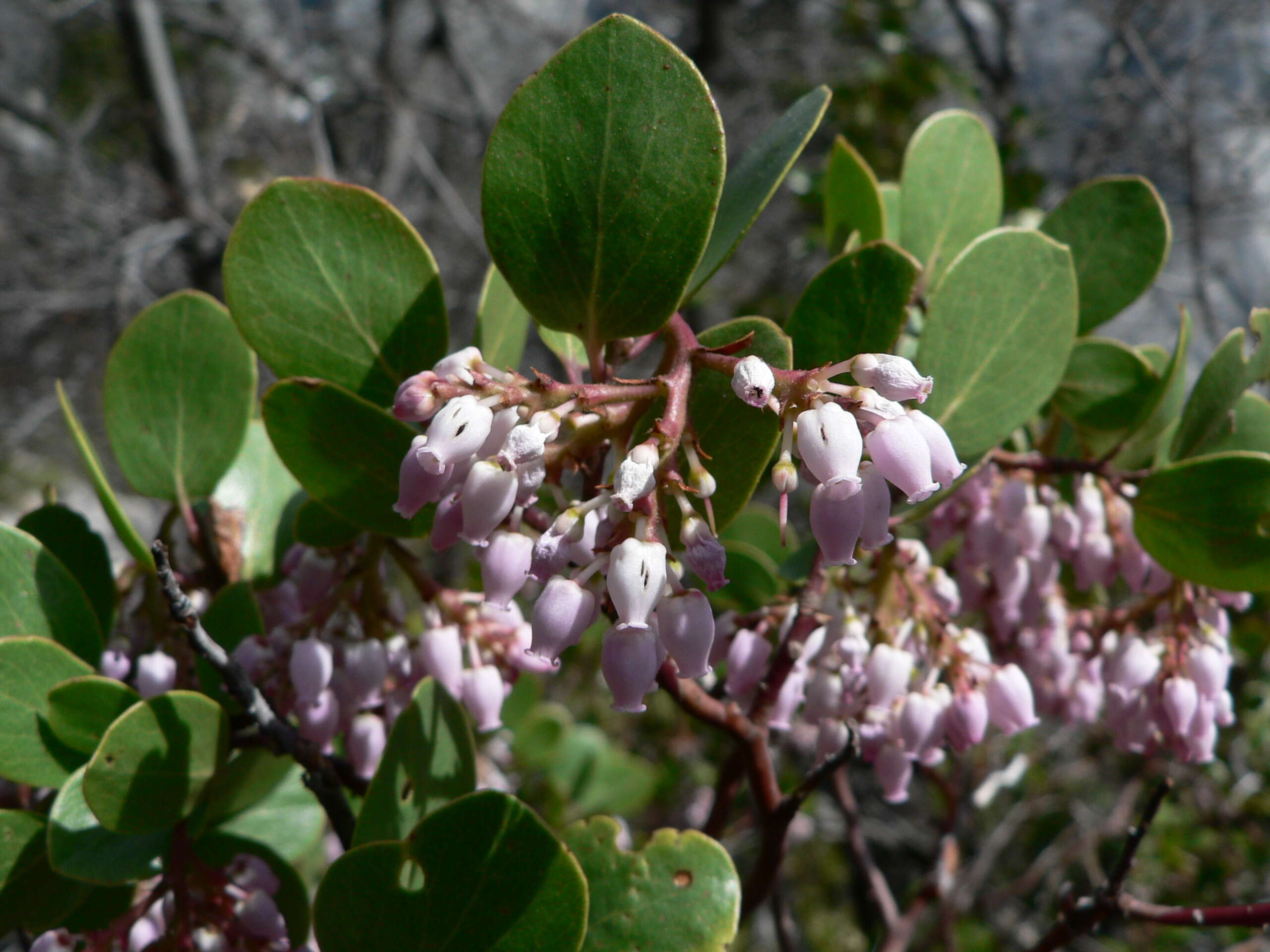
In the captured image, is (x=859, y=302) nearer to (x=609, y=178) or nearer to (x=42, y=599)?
(x=609, y=178)

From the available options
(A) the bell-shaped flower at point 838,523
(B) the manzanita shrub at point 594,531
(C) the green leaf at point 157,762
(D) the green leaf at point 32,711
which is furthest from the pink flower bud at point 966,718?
(D) the green leaf at point 32,711

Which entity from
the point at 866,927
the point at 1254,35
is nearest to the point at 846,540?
the point at 866,927

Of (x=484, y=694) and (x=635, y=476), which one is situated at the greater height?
(x=635, y=476)

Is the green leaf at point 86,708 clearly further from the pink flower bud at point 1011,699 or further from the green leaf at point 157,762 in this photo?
the pink flower bud at point 1011,699

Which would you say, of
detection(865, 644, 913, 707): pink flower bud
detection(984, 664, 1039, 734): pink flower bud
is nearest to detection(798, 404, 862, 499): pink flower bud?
detection(865, 644, 913, 707): pink flower bud

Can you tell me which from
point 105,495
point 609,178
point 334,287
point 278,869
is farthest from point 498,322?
point 278,869

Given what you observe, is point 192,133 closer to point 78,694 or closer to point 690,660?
point 78,694

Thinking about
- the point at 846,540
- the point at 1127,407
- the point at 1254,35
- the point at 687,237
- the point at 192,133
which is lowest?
the point at 192,133
